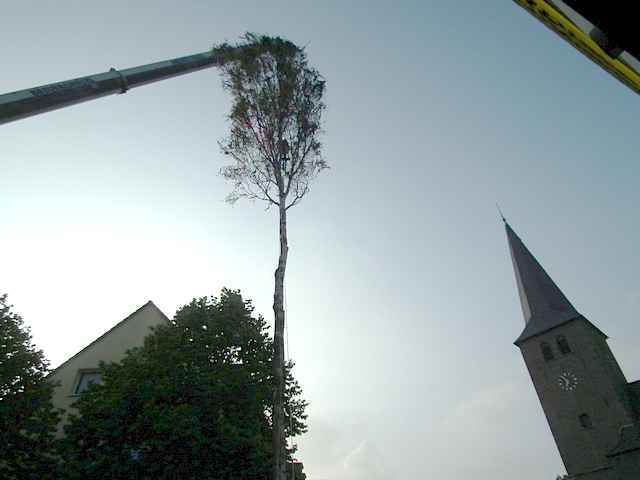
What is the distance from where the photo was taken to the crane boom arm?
696 centimetres

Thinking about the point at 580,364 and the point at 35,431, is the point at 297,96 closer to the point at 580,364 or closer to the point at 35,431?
the point at 35,431

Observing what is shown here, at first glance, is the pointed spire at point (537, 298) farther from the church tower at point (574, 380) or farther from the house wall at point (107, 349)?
the house wall at point (107, 349)

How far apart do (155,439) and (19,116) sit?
10649mm

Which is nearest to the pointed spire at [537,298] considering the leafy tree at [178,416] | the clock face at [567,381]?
the clock face at [567,381]

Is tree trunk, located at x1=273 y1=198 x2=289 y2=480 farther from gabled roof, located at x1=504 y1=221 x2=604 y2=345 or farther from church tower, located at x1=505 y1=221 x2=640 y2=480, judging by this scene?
gabled roof, located at x1=504 y1=221 x2=604 y2=345

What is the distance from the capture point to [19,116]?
23.3 ft

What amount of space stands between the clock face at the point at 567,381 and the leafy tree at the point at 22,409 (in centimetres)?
3753

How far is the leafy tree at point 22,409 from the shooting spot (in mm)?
12242

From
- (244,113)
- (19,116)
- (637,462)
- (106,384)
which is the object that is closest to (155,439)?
(106,384)

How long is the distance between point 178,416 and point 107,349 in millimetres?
9976

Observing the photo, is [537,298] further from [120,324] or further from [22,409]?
[22,409]

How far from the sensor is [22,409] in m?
13.1

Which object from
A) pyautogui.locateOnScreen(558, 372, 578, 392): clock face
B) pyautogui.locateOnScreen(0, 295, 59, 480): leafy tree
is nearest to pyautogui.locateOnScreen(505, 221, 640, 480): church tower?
pyautogui.locateOnScreen(558, 372, 578, 392): clock face

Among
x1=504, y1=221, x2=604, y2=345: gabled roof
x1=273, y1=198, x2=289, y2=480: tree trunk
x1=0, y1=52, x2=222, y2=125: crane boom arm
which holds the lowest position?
x1=273, y1=198, x2=289, y2=480: tree trunk
